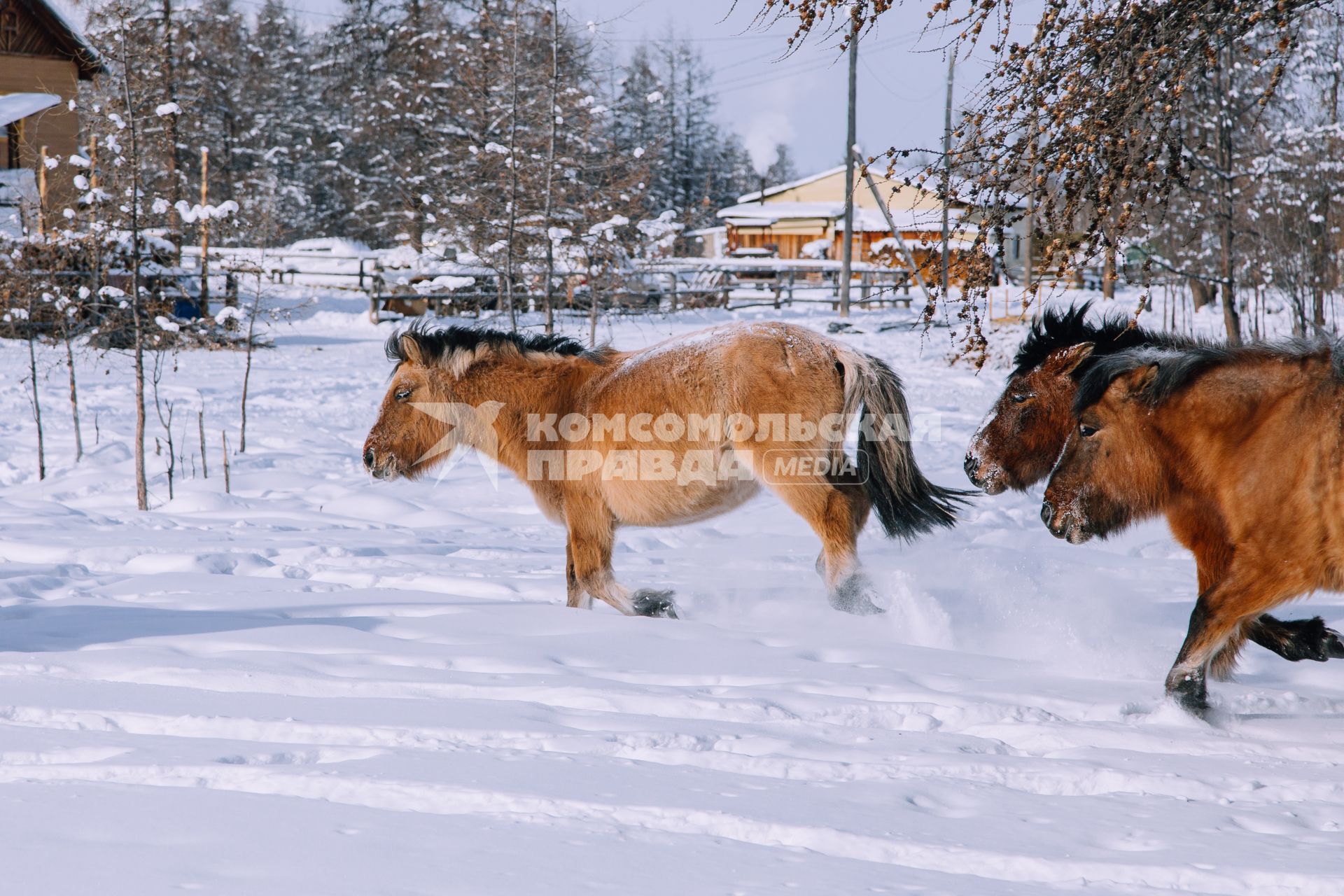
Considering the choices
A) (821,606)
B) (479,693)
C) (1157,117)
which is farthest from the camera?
(821,606)

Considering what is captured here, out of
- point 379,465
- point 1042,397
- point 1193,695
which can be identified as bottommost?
point 1193,695

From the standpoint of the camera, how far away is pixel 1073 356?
4.75 m

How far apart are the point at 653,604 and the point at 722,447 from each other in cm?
89

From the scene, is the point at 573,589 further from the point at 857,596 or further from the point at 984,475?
the point at 984,475

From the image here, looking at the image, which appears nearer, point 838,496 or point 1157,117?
point 1157,117

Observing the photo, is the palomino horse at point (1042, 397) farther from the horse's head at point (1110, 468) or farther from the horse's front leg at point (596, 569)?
the horse's front leg at point (596, 569)

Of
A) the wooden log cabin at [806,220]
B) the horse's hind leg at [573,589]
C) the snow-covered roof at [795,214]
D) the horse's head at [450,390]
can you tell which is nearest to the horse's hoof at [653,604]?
the horse's hind leg at [573,589]

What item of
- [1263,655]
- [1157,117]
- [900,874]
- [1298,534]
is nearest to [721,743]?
[900,874]

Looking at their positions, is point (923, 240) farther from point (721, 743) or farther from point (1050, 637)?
point (721, 743)

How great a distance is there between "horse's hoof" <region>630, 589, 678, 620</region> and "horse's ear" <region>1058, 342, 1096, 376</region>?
2.24 metres

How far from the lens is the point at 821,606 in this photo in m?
5.74

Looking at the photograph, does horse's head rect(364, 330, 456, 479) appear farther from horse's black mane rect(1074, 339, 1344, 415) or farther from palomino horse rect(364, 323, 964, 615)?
horse's black mane rect(1074, 339, 1344, 415)

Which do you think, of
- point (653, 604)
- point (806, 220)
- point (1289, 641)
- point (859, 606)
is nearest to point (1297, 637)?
point (1289, 641)

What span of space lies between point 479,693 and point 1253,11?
4402 millimetres
